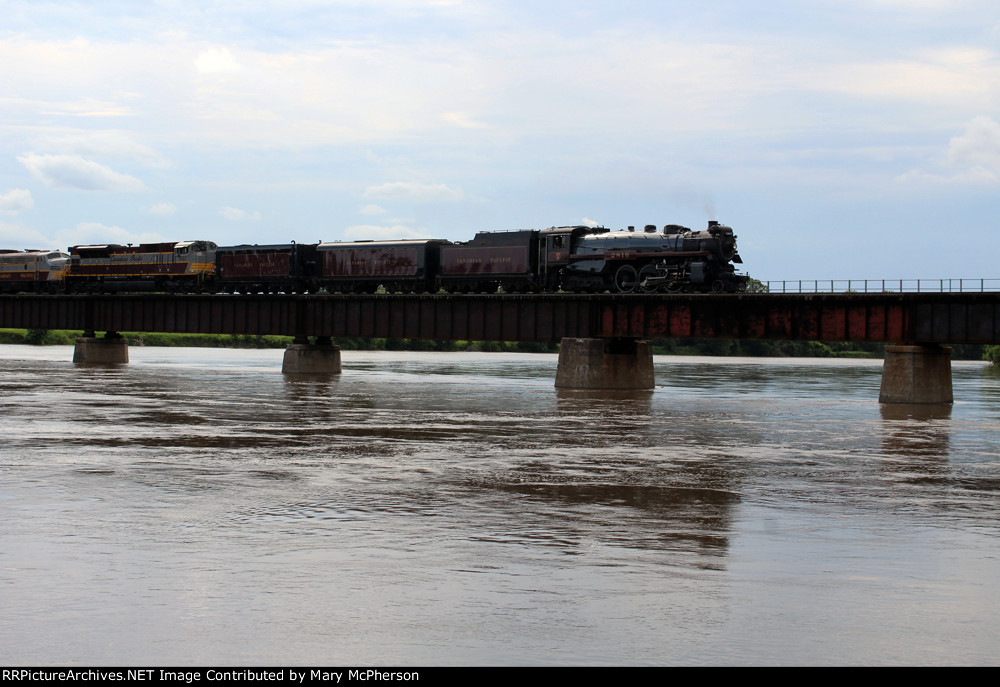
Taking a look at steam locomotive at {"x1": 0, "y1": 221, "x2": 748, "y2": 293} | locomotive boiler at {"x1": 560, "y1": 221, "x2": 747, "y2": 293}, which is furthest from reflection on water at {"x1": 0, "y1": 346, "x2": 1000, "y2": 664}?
steam locomotive at {"x1": 0, "y1": 221, "x2": 748, "y2": 293}

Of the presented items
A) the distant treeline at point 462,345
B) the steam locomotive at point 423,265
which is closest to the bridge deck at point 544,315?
the steam locomotive at point 423,265

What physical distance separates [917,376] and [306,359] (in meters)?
36.9

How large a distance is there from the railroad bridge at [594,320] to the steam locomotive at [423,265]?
40.1 inches

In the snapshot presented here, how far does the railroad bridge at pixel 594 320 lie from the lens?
45.7m

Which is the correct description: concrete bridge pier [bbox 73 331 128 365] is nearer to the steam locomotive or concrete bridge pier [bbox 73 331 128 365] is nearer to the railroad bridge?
the railroad bridge

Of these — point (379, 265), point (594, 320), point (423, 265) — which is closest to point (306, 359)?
point (379, 265)

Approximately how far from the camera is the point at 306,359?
6750cm

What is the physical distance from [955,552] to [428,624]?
781 cm

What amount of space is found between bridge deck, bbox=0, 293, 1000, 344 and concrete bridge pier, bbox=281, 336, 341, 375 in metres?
1.84

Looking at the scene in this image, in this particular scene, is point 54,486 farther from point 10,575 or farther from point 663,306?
point 663,306

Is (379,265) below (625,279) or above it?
above

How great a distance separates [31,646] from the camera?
382 inches

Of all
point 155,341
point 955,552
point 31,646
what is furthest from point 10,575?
point 155,341

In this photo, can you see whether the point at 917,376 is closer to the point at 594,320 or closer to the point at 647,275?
the point at 647,275
